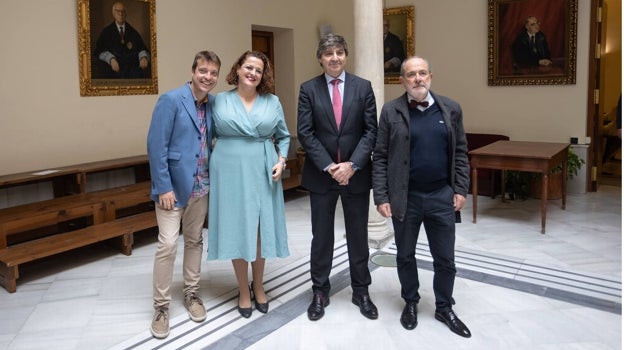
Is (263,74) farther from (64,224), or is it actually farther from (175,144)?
(64,224)

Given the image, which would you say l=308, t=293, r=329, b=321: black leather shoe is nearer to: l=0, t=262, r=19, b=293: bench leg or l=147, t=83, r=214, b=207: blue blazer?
l=147, t=83, r=214, b=207: blue blazer

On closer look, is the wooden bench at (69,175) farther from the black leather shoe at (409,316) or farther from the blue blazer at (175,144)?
the black leather shoe at (409,316)

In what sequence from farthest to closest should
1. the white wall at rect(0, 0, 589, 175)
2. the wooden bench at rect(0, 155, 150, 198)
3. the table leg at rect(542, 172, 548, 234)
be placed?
1. the table leg at rect(542, 172, 548, 234)
2. the white wall at rect(0, 0, 589, 175)
3. the wooden bench at rect(0, 155, 150, 198)

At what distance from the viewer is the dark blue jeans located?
130 inches

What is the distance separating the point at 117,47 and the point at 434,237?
4.17 m

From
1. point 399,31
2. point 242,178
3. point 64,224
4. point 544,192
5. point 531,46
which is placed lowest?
point 64,224

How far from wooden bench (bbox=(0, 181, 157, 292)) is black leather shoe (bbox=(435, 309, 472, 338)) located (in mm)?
2922

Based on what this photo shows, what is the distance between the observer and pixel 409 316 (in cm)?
351

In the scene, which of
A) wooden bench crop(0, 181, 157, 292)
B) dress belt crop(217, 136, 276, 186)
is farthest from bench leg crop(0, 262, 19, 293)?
dress belt crop(217, 136, 276, 186)

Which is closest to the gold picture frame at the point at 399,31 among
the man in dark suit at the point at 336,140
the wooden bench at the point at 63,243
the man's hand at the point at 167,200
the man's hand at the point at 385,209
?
the wooden bench at the point at 63,243

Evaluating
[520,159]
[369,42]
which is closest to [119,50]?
[369,42]

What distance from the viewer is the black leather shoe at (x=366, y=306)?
11.9ft

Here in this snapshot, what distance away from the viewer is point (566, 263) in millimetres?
4699

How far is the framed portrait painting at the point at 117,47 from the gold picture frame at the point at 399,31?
3.84 m
